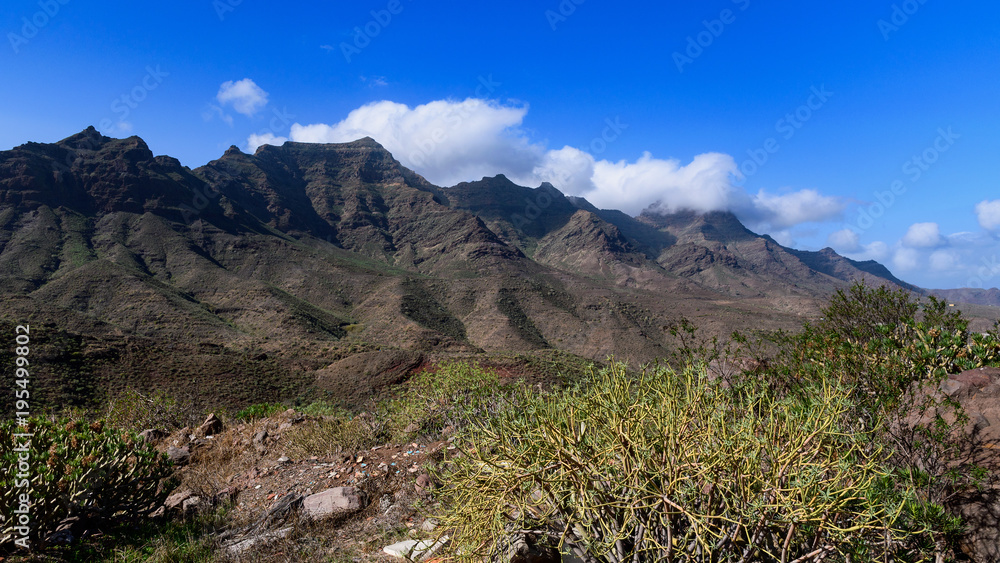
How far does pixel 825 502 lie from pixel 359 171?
148782mm

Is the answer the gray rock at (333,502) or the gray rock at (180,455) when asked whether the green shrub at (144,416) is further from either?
the gray rock at (333,502)

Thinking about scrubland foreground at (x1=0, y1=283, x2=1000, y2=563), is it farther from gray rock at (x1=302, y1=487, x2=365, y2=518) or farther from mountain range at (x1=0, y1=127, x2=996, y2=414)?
mountain range at (x1=0, y1=127, x2=996, y2=414)

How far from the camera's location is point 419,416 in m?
7.28

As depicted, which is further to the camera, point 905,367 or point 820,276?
point 820,276

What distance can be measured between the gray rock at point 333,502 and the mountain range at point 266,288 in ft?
12.3

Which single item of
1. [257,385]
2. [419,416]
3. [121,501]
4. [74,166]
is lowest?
[257,385]

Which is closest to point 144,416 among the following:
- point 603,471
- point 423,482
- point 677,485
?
point 423,482

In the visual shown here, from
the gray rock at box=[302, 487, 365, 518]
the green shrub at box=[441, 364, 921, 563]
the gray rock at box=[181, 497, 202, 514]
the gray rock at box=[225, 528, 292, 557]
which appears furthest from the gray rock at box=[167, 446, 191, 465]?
the green shrub at box=[441, 364, 921, 563]

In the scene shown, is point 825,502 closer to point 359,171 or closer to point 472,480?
point 472,480

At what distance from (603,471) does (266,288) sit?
51.7 m

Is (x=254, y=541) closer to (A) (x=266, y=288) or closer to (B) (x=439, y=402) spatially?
(B) (x=439, y=402)

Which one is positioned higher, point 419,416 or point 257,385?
point 419,416

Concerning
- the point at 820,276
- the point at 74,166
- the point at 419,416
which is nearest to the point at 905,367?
the point at 419,416

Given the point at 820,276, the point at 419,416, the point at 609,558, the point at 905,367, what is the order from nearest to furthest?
the point at 609,558, the point at 905,367, the point at 419,416, the point at 820,276
